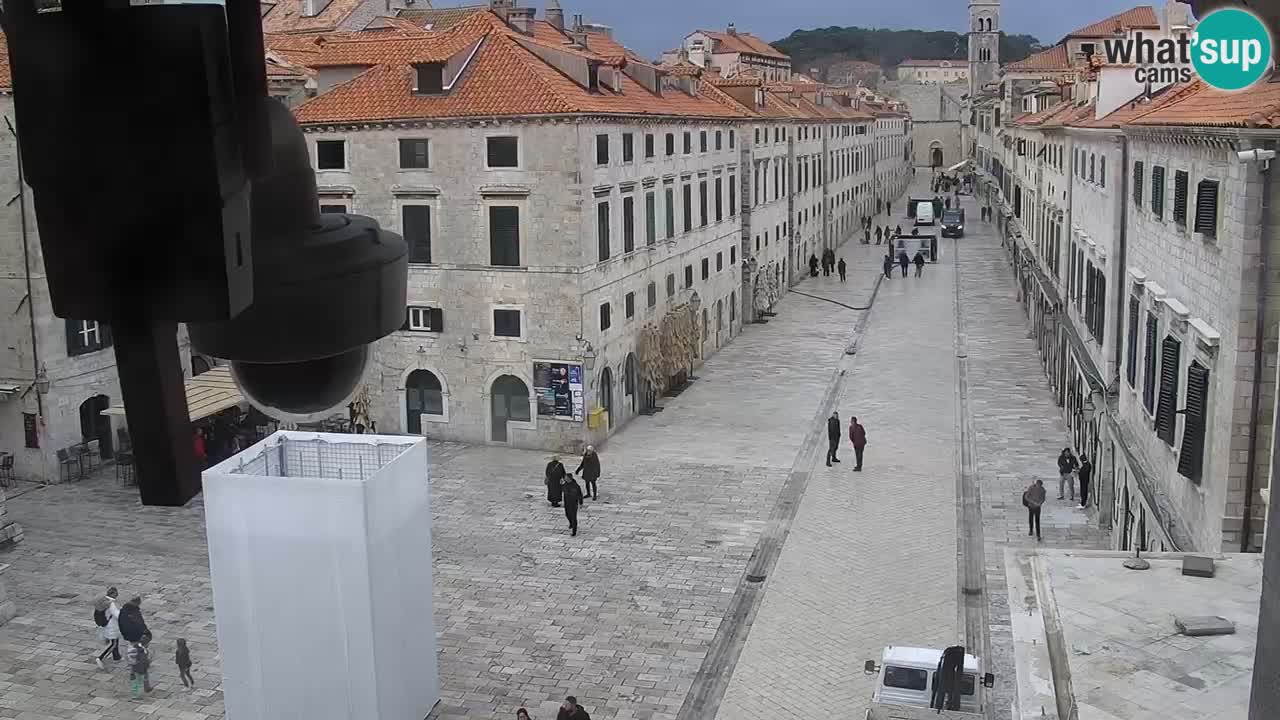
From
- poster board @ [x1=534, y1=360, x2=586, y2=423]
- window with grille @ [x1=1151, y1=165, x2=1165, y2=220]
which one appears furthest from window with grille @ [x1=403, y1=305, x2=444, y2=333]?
window with grille @ [x1=1151, y1=165, x2=1165, y2=220]

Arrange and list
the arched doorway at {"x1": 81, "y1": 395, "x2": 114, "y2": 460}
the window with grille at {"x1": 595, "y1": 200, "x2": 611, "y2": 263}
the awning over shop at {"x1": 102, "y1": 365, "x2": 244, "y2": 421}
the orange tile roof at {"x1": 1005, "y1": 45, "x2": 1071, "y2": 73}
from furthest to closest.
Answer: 1. the orange tile roof at {"x1": 1005, "y1": 45, "x2": 1071, "y2": 73}
2. the window with grille at {"x1": 595, "y1": 200, "x2": 611, "y2": 263}
3. the arched doorway at {"x1": 81, "y1": 395, "x2": 114, "y2": 460}
4. the awning over shop at {"x1": 102, "y1": 365, "x2": 244, "y2": 421}

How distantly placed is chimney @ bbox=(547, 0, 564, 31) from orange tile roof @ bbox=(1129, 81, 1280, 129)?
30.6 m

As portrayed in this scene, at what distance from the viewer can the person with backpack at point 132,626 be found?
52.0ft

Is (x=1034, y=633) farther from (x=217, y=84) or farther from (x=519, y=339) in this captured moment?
(x=519, y=339)

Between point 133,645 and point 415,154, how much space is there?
1509 cm

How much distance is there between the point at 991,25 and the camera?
132 metres

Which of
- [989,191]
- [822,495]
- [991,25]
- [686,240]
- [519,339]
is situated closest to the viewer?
[822,495]

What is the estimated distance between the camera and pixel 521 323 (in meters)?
27.7

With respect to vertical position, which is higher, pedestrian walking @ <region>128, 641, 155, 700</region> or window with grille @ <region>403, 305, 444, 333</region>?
window with grille @ <region>403, 305, 444, 333</region>

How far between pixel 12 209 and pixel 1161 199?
2258cm

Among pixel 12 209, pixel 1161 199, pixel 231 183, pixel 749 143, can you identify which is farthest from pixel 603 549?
pixel 749 143

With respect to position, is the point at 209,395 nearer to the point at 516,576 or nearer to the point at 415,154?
the point at 516,576

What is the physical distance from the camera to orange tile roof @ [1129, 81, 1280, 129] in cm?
1154

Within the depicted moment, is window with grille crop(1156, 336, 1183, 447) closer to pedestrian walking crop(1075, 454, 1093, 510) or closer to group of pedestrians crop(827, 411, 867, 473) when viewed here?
pedestrian walking crop(1075, 454, 1093, 510)
